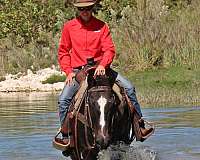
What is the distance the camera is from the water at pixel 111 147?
→ 12.8 meters

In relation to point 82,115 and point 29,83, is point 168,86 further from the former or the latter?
point 82,115

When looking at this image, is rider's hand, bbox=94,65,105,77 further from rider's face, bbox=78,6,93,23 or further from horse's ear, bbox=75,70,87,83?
rider's face, bbox=78,6,93,23

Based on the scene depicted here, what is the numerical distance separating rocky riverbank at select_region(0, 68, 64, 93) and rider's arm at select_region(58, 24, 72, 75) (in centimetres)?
2183

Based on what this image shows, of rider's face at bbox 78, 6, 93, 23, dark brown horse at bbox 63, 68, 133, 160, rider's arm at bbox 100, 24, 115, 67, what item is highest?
rider's face at bbox 78, 6, 93, 23

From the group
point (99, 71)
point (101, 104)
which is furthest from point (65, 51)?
point (101, 104)

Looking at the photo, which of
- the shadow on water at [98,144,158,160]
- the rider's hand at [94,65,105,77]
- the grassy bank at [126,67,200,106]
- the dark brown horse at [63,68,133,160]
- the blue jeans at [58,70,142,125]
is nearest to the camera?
the dark brown horse at [63,68,133,160]

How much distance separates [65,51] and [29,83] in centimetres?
2430

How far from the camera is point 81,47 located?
10281 millimetres

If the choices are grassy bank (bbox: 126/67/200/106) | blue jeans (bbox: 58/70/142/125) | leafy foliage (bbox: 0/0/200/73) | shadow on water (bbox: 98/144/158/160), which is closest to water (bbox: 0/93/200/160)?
shadow on water (bbox: 98/144/158/160)

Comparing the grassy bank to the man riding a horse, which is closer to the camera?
the man riding a horse

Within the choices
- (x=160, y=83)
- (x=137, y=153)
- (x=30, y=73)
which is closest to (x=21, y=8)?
(x=30, y=73)

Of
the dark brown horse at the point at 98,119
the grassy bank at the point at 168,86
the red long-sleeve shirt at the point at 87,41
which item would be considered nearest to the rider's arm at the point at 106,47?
the red long-sleeve shirt at the point at 87,41

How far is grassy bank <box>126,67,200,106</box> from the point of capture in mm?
22469

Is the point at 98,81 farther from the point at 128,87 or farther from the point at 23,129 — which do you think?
the point at 23,129
